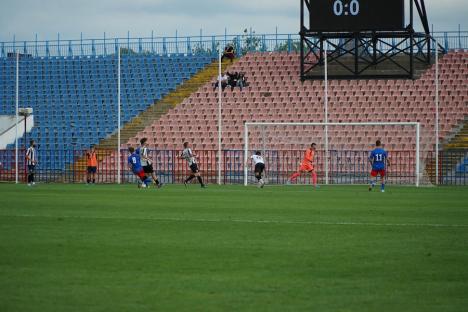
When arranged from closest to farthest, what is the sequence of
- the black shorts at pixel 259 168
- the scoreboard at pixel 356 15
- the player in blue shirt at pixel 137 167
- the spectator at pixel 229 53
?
the player in blue shirt at pixel 137 167
the black shorts at pixel 259 168
the scoreboard at pixel 356 15
the spectator at pixel 229 53

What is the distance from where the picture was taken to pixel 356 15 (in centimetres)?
4497

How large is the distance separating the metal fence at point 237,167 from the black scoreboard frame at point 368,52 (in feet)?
17.0

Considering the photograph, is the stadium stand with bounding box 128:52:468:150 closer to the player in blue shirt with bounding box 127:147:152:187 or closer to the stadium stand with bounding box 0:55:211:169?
the stadium stand with bounding box 0:55:211:169

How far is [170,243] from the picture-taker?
15148 mm

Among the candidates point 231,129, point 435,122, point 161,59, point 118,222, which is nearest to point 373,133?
point 435,122

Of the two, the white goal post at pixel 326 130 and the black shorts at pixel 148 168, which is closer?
the black shorts at pixel 148 168

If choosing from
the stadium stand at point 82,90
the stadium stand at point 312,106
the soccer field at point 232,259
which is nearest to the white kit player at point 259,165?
the stadium stand at point 312,106

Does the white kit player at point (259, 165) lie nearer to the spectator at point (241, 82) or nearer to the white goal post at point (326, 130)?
the white goal post at point (326, 130)

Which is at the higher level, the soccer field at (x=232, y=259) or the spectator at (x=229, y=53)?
the spectator at (x=229, y=53)

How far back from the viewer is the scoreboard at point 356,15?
4459cm

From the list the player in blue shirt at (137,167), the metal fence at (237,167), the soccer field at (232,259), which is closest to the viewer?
the soccer field at (232,259)

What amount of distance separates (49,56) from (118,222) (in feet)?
132

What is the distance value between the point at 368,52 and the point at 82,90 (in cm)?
1547

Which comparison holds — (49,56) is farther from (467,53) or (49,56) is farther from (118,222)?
(118,222)
